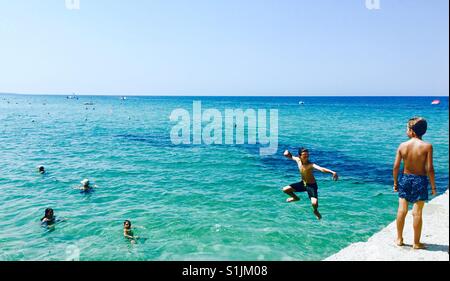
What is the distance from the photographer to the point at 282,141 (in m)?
39.3

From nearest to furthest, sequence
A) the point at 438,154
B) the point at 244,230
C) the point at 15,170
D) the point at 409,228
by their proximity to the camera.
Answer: the point at 409,228, the point at 244,230, the point at 15,170, the point at 438,154

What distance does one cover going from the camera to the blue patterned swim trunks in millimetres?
6816

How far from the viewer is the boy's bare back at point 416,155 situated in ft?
21.6

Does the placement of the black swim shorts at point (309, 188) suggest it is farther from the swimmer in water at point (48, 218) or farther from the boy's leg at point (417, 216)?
the swimmer in water at point (48, 218)

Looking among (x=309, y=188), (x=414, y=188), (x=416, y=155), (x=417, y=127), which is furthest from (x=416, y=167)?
(x=309, y=188)

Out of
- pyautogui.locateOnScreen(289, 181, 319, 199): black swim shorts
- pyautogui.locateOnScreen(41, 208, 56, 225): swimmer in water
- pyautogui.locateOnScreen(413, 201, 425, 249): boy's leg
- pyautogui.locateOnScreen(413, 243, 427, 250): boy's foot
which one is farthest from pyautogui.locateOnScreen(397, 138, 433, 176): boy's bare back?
pyautogui.locateOnScreen(41, 208, 56, 225): swimmer in water

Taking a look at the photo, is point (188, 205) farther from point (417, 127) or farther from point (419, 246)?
point (417, 127)

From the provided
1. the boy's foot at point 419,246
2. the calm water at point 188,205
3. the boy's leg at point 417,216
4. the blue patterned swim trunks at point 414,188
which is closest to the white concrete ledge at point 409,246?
the boy's foot at point 419,246

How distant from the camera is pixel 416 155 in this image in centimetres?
673

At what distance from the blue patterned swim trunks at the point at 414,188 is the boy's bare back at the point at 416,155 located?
0.11m

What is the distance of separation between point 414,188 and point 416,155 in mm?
725
